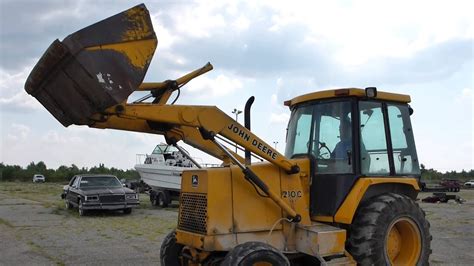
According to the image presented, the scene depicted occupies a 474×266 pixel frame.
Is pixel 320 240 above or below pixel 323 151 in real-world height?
below

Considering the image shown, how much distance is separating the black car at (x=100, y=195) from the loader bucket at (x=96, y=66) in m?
14.9

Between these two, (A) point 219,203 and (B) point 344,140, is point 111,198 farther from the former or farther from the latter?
(B) point 344,140

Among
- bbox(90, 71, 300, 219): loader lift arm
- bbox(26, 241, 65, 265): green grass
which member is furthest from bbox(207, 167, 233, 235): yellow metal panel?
bbox(26, 241, 65, 265): green grass

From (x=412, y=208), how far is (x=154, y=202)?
2022 centimetres

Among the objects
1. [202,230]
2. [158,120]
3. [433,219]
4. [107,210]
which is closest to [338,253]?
[202,230]

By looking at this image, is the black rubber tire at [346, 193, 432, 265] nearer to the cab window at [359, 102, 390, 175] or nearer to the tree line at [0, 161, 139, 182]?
the cab window at [359, 102, 390, 175]

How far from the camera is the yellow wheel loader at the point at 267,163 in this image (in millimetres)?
5723

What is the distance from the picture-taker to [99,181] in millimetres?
21906

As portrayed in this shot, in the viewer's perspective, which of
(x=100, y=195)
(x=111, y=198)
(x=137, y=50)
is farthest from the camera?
(x=111, y=198)

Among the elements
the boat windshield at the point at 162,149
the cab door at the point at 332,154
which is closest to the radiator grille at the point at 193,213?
the cab door at the point at 332,154

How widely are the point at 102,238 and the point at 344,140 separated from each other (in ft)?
26.9

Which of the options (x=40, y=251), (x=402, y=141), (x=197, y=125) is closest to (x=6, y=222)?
(x=40, y=251)

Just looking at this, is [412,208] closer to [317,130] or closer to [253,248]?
[317,130]

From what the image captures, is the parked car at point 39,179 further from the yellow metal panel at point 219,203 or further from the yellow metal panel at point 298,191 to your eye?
the yellow metal panel at point 219,203
